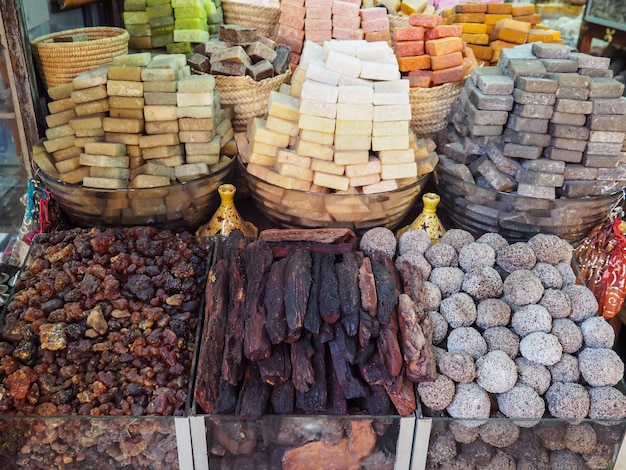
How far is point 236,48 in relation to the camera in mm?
2318

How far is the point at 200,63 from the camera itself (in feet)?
7.66

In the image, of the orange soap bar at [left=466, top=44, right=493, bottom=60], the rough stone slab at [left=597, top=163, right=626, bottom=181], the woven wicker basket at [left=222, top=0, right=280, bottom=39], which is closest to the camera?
the rough stone slab at [left=597, top=163, right=626, bottom=181]

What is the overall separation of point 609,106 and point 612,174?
0.23 m

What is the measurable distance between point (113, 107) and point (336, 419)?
1331 millimetres

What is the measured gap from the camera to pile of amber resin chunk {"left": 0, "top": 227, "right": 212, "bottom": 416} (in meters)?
1.47

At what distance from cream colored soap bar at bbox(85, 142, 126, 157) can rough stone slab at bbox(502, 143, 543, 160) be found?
1.35 meters

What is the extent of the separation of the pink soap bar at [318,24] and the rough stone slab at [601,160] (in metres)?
1.25

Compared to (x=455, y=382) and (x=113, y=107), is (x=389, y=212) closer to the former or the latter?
(x=455, y=382)

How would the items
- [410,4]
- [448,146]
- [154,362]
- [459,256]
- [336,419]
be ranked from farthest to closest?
[410,4], [448,146], [459,256], [154,362], [336,419]

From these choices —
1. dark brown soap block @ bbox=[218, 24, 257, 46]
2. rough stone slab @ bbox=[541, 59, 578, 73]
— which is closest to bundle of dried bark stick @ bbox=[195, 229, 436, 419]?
rough stone slab @ bbox=[541, 59, 578, 73]

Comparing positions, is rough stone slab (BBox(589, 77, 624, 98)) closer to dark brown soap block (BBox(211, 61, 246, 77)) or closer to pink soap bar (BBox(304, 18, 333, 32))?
pink soap bar (BBox(304, 18, 333, 32))

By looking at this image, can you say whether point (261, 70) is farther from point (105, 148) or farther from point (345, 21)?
point (105, 148)

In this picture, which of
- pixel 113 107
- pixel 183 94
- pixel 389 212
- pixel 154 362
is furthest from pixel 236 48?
pixel 154 362

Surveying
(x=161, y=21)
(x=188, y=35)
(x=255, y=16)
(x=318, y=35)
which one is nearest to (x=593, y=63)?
(x=318, y=35)
